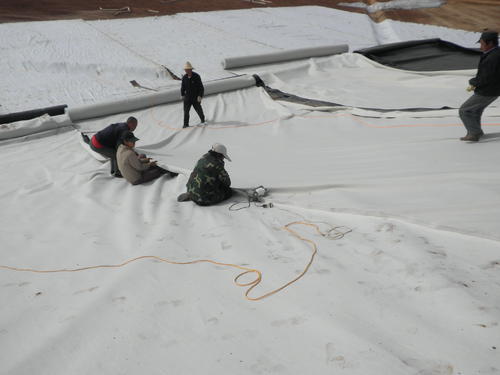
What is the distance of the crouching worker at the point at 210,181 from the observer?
3.14 meters

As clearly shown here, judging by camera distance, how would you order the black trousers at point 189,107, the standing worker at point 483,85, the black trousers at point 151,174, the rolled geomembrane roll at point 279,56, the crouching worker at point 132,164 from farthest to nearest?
1. the rolled geomembrane roll at point 279,56
2. the black trousers at point 189,107
3. the black trousers at point 151,174
4. the crouching worker at point 132,164
5. the standing worker at point 483,85

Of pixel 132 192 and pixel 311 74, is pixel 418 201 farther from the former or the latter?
pixel 311 74

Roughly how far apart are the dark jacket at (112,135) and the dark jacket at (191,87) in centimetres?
140

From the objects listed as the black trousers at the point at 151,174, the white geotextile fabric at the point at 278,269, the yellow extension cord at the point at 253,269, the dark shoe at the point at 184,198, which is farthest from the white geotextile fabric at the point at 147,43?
the yellow extension cord at the point at 253,269

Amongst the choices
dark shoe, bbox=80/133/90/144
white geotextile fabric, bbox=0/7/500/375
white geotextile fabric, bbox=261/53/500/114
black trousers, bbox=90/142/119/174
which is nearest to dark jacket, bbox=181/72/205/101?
white geotextile fabric, bbox=0/7/500/375

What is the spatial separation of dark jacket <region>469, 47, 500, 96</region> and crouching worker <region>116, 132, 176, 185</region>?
126 inches

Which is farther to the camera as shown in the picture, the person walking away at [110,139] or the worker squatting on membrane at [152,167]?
the person walking away at [110,139]

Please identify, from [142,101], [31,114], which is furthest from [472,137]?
[31,114]

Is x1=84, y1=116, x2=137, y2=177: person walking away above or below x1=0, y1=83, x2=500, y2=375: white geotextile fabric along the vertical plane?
above

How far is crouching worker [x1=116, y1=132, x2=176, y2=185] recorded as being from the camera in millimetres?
3771

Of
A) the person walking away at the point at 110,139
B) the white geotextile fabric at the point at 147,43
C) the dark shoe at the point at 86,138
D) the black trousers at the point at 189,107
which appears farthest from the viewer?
the white geotextile fabric at the point at 147,43

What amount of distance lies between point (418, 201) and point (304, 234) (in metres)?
0.84

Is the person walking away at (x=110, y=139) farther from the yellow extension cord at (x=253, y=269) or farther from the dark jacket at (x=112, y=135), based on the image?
the yellow extension cord at (x=253, y=269)

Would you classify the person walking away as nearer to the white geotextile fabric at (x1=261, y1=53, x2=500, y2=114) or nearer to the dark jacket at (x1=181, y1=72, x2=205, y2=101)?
the dark jacket at (x1=181, y1=72, x2=205, y2=101)
